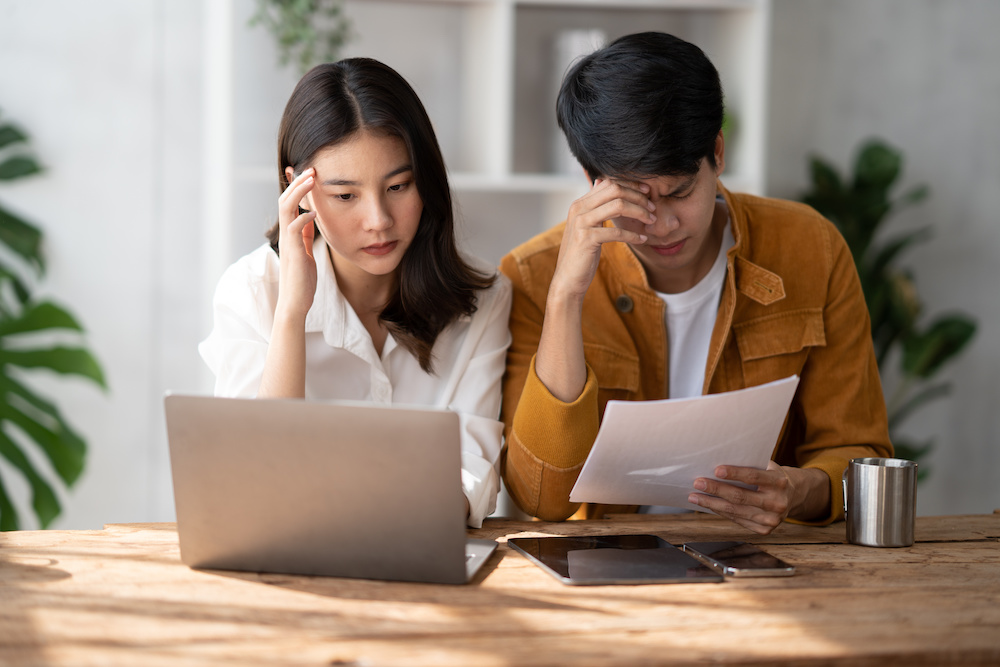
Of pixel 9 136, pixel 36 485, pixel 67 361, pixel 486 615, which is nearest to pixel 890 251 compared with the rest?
pixel 486 615

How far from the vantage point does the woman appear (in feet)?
5.02

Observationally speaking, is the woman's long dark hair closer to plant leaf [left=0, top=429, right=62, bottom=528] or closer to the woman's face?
the woman's face

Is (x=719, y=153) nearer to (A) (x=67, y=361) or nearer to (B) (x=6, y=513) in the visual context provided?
(A) (x=67, y=361)

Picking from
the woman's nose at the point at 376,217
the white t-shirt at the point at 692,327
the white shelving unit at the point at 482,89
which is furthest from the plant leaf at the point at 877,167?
the woman's nose at the point at 376,217

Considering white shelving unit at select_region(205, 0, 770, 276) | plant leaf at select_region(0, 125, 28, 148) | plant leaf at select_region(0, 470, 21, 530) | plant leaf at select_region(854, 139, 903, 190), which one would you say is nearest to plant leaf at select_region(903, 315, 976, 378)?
plant leaf at select_region(854, 139, 903, 190)

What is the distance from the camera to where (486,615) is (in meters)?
1.00

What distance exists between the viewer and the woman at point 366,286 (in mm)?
1529

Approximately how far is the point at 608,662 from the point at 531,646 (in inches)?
3.2

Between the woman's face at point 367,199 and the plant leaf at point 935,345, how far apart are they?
6.20 feet

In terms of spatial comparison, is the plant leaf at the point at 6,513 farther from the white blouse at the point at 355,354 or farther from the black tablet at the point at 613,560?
the black tablet at the point at 613,560

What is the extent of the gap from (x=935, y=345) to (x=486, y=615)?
2283mm

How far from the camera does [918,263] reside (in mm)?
3135

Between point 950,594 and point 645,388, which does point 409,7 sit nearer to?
point 645,388

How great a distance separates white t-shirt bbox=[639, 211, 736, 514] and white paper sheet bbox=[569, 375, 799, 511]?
0.44 m
